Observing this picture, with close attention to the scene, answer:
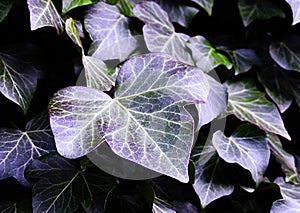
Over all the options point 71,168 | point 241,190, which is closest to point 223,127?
point 241,190

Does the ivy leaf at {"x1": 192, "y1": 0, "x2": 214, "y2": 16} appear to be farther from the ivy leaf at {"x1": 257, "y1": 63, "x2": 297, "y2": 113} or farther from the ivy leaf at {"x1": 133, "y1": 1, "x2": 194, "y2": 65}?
the ivy leaf at {"x1": 257, "y1": 63, "x2": 297, "y2": 113}

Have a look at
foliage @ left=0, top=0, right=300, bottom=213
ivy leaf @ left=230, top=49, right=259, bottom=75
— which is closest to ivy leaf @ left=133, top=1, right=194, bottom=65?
foliage @ left=0, top=0, right=300, bottom=213

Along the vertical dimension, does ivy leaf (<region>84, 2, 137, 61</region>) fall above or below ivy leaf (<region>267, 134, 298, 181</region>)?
above

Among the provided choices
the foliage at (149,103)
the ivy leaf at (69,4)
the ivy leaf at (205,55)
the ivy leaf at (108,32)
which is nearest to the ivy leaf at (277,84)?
the foliage at (149,103)

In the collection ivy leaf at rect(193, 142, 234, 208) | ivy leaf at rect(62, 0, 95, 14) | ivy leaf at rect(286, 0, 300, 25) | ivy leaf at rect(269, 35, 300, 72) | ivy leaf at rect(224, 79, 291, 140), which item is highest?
ivy leaf at rect(62, 0, 95, 14)

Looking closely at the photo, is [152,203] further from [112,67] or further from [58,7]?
[58,7]

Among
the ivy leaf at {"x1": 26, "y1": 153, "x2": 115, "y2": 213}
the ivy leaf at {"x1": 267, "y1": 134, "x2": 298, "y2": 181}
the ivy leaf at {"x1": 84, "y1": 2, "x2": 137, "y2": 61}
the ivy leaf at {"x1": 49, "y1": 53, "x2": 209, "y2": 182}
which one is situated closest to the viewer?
the ivy leaf at {"x1": 49, "y1": 53, "x2": 209, "y2": 182}
